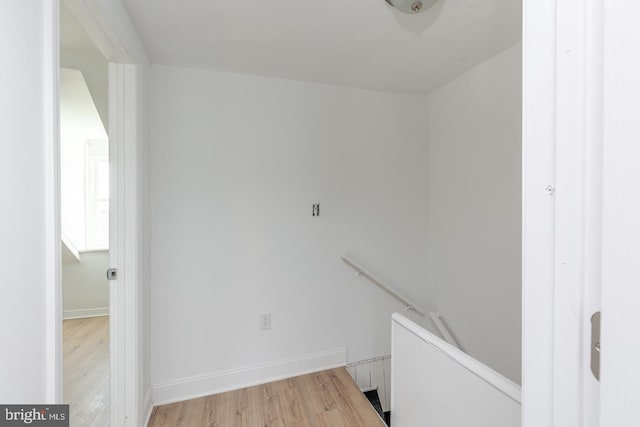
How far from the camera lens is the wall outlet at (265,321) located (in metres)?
2.12

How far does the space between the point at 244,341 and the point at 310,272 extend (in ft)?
2.25

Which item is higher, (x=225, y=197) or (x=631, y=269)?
(x=225, y=197)

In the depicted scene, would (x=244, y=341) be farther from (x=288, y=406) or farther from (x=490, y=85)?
(x=490, y=85)

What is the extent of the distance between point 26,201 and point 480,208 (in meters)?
2.34

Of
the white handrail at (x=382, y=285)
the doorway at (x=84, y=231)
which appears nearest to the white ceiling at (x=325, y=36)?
the doorway at (x=84, y=231)

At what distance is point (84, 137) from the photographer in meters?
3.51

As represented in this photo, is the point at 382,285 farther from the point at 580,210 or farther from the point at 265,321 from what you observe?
the point at 580,210

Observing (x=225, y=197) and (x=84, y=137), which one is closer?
(x=225, y=197)

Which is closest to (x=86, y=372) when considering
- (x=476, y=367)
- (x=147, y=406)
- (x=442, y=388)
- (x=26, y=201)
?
(x=147, y=406)

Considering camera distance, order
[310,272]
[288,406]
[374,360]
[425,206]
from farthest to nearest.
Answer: [425,206]
[374,360]
[310,272]
[288,406]

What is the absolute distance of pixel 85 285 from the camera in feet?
10.8

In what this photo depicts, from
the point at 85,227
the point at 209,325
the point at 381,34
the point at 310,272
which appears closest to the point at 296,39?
the point at 381,34

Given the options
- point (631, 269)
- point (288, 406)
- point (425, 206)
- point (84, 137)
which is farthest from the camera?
point (84, 137)

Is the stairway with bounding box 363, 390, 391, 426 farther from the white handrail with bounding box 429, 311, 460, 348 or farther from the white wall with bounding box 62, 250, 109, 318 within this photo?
the white wall with bounding box 62, 250, 109, 318
